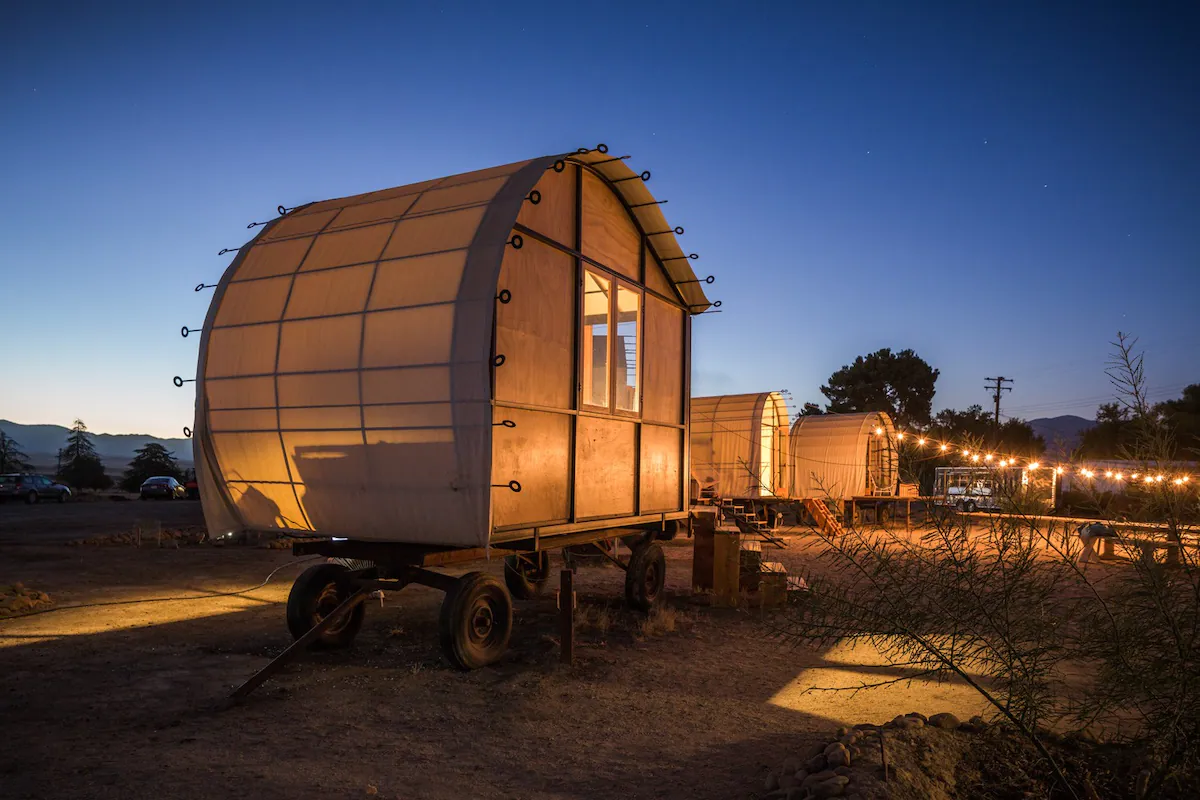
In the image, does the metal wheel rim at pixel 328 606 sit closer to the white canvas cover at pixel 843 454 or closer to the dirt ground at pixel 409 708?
the dirt ground at pixel 409 708

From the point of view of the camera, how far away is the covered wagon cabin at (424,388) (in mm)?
6820

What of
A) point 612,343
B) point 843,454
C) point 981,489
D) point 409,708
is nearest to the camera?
point 981,489

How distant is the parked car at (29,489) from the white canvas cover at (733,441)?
2763 cm

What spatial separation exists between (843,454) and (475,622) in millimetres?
24179

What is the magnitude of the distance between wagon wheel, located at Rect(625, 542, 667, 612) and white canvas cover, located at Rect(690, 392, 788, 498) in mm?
14435

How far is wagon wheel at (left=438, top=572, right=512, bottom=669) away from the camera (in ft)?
22.5

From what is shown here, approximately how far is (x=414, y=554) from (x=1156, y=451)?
5.90m

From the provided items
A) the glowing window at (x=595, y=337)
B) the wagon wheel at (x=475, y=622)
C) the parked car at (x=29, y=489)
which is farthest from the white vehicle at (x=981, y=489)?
the parked car at (x=29, y=489)

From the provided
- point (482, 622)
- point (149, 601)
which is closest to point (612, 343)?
point (482, 622)

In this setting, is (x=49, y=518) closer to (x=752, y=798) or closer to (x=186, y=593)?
(x=186, y=593)

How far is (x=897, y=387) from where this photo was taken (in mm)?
55781

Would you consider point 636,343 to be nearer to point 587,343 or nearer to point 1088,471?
point 587,343

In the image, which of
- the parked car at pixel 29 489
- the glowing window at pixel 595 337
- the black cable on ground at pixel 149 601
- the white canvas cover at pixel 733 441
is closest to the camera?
the glowing window at pixel 595 337

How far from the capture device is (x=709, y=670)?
25.2ft
